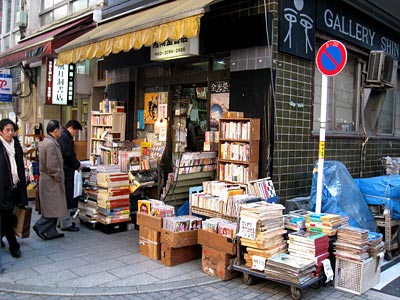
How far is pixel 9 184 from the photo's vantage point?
5598 mm

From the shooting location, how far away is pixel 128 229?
770 cm

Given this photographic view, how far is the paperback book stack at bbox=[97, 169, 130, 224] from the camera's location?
7.25 meters

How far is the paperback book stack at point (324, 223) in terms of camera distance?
17.0ft

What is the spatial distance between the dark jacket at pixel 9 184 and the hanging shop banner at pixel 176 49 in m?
3.49

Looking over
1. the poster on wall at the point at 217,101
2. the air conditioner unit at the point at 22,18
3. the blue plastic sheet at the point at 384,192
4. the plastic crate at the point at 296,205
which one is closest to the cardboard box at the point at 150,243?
the plastic crate at the point at 296,205

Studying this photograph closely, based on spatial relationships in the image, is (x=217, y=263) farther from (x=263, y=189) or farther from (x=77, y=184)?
(x=77, y=184)

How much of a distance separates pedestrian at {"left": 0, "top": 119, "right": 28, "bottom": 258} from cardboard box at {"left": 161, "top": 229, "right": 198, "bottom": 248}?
7.14 feet

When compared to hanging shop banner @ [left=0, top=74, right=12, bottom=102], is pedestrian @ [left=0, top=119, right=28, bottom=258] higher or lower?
lower

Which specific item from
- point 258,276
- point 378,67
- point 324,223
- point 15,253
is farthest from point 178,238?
point 378,67

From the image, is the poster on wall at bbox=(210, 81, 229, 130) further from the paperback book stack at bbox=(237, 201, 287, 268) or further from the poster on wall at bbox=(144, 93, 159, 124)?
the paperback book stack at bbox=(237, 201, 287, 268)

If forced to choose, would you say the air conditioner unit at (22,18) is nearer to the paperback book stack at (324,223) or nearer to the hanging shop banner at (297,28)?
the hanging shop banner at (297,28)

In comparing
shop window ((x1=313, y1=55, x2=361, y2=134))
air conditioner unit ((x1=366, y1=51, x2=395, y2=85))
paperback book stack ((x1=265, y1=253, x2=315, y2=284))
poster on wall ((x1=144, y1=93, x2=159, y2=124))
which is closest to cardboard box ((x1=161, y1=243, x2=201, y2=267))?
paperback book stack ((x1=265, y1=253, x2=315, y2=284))

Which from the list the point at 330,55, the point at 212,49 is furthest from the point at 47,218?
the point at 330,55

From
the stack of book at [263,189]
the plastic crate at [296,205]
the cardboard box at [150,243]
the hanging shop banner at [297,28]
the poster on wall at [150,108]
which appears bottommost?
the cardboard box at [150,243]
